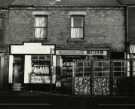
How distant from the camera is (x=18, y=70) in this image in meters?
25.0

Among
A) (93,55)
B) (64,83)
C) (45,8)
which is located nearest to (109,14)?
(93,55)

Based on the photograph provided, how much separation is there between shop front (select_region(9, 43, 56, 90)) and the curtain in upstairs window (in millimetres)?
856

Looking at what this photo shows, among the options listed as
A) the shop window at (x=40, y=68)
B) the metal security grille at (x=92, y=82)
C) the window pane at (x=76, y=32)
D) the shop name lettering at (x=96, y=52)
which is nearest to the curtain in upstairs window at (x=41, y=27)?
the shop window at (x=40, y=68)

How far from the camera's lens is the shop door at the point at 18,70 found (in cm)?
2492

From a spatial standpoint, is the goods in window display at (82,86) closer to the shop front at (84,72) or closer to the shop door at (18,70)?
the shop front at (84,72)

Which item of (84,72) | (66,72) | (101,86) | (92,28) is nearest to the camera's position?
(101,86)

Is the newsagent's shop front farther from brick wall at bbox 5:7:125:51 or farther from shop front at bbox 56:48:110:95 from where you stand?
brick wall at bbox 5:7:125:51

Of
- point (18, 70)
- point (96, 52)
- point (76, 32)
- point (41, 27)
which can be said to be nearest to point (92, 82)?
point (96, 52)

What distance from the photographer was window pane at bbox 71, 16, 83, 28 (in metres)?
24.7

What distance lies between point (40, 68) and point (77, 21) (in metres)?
4.50

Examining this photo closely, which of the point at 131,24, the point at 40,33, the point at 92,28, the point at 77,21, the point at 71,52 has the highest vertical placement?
the point at 77,21

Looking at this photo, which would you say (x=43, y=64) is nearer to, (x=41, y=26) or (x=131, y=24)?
(x=41, y=26)

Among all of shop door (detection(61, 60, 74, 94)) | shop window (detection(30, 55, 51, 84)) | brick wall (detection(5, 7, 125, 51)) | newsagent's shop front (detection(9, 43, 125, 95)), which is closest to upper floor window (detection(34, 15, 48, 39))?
brick wall (detection(5, 7, 125, 51))

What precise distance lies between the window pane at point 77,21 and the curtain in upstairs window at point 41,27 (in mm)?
2151
